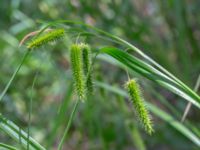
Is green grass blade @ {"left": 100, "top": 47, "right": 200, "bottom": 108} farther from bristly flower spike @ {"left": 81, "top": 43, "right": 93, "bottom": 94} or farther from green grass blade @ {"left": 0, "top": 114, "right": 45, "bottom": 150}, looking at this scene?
green grass blade @ {"left": 0, "top": 114, "right": 45, "bottom": 150}

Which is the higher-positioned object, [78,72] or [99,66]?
[99,66]

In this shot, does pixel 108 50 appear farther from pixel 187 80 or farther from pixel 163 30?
pixel 163 30

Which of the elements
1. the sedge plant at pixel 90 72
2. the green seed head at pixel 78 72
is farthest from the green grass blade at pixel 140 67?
the green seed head at pixel 78 72

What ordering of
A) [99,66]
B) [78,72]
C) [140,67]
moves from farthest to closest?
[99,66] → [140,67] → [78,72]

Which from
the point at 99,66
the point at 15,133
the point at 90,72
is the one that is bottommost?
the point at 15,133

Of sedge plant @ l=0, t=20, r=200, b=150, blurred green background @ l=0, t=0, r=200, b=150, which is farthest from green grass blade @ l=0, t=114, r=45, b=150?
blurred green background @ l=0, t=0, r=200, b=150

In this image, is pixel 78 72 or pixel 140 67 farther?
pixel 140 67

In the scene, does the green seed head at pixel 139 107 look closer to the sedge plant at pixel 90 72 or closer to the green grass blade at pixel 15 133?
the sedge plant at pixel 90 72

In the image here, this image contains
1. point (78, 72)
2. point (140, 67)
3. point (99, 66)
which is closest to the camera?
point (78, 72)

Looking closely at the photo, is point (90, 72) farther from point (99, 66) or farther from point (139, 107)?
point (99, 66)

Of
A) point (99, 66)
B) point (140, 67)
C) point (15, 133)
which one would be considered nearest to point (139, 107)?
point (140, 67)
